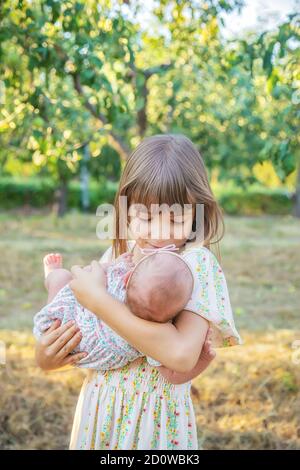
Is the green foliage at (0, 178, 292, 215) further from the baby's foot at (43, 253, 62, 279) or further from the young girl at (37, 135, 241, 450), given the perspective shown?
the young girl at (37, 135, 241, 450)

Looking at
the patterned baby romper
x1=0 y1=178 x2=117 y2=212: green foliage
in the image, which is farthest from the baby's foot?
x1=0 y1=178 x2=117 y2=212: green foliage

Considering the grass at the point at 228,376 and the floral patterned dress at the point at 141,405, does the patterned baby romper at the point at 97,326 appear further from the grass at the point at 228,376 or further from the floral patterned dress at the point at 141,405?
the grass at the point at 228,376

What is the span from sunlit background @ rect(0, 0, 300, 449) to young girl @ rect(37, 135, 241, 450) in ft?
3.65

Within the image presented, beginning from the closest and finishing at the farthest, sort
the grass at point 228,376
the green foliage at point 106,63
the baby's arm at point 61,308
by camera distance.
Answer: the baby's arm at point 61,308 < the green foliage at point 106,63 < the grass at point 228,376

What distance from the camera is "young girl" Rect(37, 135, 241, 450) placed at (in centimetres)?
134

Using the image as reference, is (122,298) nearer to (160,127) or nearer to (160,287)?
(160,287)

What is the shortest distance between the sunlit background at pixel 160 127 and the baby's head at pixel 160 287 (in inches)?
52.8

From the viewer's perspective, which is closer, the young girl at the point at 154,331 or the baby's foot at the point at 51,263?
the young girl at the point at 154,331

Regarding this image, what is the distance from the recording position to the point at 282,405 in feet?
11.7

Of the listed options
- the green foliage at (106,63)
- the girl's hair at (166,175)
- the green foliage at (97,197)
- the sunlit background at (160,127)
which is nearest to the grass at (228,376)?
the sunlit background at (160,127)


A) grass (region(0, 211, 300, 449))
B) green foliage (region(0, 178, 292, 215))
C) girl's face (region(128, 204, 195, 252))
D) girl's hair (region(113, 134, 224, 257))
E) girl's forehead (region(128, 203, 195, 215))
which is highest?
girl's hair (region(113, 134, 224, 257))

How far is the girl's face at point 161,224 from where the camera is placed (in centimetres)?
145

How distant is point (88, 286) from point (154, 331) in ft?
0.66
